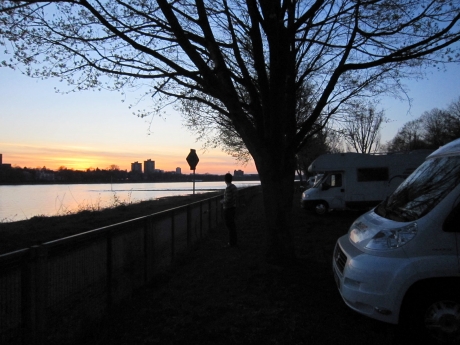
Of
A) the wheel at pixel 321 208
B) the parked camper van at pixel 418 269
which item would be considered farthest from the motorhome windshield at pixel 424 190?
the wheel at pixel 321 208

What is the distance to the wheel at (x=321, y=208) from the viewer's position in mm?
22516

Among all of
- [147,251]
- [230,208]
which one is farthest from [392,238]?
[230,208]

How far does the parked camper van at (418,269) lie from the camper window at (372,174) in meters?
17.6

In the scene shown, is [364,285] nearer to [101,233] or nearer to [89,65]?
[101,233]

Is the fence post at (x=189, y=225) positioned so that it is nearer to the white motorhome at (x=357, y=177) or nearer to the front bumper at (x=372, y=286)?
the front bumper at (x=372, y=286)

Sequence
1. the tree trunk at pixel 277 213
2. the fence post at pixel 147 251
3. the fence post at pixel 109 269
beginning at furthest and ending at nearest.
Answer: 1. the tree trunk at pixel 277 213
2. the fence post at pixel 147 251
3. the fence post at pixel 109 269

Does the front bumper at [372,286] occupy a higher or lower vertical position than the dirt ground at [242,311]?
higher

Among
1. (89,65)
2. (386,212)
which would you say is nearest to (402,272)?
(386,212)

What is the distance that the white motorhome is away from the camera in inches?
874

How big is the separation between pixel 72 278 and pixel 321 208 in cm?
1852

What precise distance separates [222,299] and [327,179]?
1706 cm

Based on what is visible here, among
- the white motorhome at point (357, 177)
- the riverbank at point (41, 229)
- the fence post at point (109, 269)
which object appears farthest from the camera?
the white motorhome at point (357, 177)

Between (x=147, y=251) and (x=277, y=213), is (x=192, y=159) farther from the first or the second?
(x=147, y=251)

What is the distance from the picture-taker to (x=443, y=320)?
4.62m
